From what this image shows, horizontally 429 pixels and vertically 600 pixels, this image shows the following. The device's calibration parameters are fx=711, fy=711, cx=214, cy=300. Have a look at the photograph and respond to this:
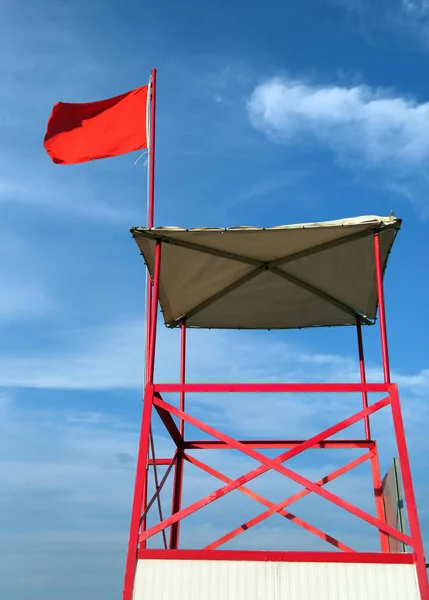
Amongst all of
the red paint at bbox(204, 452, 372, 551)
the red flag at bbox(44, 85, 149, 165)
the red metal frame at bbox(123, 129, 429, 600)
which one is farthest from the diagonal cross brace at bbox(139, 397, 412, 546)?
the red flag at bbox(44, 85, 149, 165)

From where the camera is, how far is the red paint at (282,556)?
436 inches

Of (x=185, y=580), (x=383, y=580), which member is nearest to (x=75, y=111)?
(x=185, y=580)

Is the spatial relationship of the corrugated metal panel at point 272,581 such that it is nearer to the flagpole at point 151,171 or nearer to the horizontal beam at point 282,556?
the horizontal beam at point 282,556

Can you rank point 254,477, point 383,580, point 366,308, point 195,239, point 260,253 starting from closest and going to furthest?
point 383,580, point 254,477, point 195,239, point 260,253, point 366,308

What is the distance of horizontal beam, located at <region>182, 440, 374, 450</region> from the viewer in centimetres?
1597

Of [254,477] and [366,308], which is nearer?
[254,477]

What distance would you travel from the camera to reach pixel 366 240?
14422mm

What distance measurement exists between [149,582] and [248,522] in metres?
4.77

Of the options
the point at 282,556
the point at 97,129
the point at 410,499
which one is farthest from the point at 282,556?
the point at 97,129

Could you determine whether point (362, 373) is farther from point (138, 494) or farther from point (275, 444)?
point (138, 494)

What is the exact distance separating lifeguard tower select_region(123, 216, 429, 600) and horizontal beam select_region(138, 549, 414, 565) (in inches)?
0.6

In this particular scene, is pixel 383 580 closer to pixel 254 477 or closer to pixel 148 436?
pixel 254 477

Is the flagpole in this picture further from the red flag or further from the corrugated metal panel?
the corrugated metal panel

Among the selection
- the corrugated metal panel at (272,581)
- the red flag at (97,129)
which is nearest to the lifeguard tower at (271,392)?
the corrugated metal panel at (272,581)
